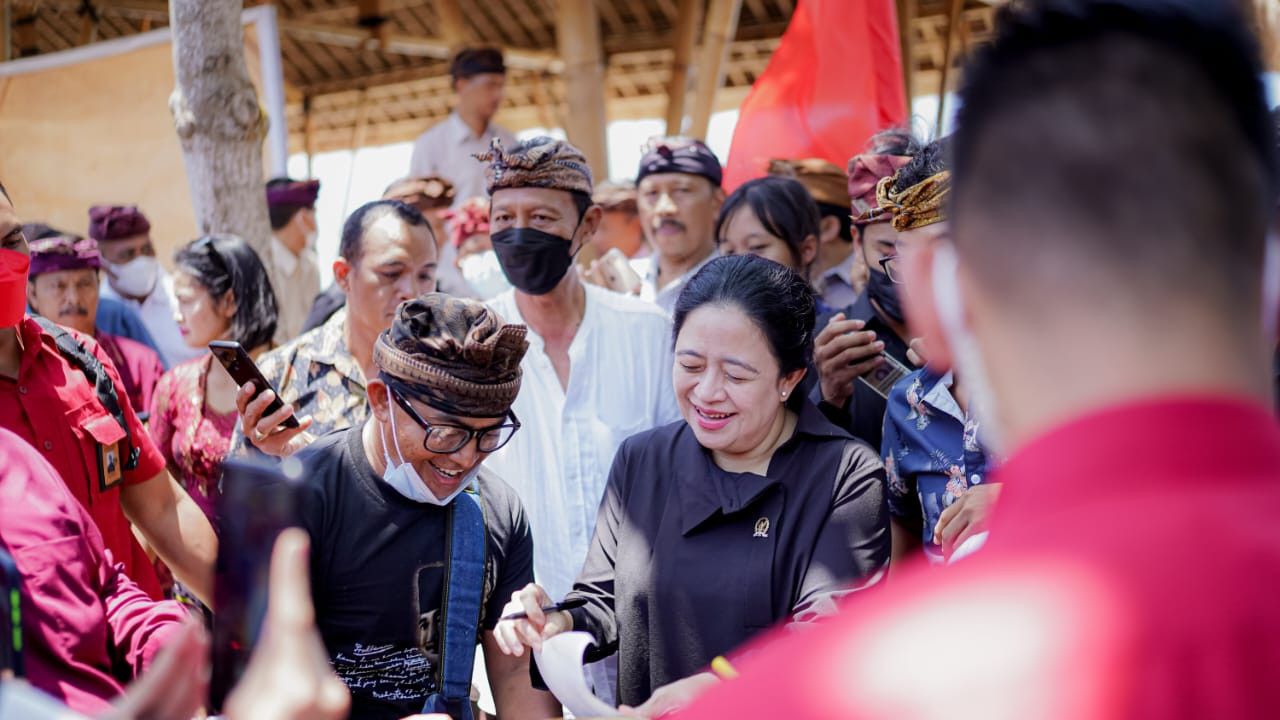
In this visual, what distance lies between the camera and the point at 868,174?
13.1 ft

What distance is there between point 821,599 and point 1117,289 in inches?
72.0

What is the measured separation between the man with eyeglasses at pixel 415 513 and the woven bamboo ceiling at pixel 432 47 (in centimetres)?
719

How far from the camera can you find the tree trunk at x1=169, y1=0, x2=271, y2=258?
16.2 feet

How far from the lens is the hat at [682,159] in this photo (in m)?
5.14

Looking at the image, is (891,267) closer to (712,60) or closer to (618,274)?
(618,274)

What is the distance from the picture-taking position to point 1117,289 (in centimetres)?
100

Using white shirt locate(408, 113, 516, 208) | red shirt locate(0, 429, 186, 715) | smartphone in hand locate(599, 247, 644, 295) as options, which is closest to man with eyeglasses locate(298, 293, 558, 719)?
red shirt locate(0, 429, 186, 715)

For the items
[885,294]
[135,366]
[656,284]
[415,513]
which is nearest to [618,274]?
[656,284]

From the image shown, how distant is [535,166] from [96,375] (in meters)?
1.55

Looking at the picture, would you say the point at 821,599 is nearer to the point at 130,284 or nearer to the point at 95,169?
the point at 130,284

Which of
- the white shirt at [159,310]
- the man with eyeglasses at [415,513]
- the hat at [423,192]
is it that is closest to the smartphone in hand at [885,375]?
the man with eyeglasses at [415,513]

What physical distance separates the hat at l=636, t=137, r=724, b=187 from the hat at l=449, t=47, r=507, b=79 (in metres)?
2.57

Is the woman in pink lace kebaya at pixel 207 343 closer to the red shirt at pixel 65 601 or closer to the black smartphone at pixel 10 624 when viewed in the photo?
the red shirt at pixel 65 601

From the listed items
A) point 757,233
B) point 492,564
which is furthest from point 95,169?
point 492,564
